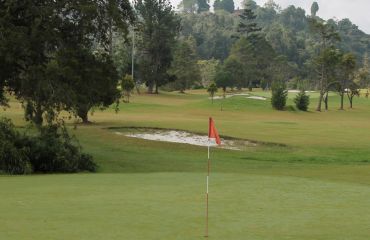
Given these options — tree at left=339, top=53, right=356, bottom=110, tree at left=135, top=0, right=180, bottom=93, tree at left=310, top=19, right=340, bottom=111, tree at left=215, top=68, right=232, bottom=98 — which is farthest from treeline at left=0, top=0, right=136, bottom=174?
tree at left=215, top=68, right=232, bottom=98

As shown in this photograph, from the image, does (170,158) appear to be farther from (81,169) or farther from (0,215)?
(0,215)

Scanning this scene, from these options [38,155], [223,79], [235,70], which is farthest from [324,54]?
[38,155]

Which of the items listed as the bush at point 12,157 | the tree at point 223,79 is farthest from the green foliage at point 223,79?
the bush at point 12,157

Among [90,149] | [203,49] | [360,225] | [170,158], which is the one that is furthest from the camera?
[203,49]

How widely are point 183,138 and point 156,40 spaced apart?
66438mm

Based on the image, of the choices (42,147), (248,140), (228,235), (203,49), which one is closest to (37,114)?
(42,147)

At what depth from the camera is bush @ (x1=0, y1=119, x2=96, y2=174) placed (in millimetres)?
21094

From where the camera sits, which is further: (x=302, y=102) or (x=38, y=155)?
(x=302, y=102)

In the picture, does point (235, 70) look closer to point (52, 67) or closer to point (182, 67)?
point (182, 67)

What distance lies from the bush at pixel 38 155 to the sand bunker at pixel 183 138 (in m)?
14.4

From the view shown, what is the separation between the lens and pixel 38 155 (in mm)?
22172

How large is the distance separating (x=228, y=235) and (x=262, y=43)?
145397 mm

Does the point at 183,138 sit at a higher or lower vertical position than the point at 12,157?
lower

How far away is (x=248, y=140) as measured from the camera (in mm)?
38219
